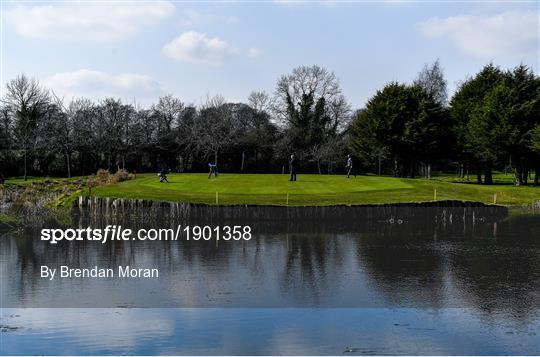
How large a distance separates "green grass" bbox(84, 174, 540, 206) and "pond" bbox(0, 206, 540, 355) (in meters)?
9.30

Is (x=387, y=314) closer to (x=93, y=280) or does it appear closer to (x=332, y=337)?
(x=332, y=337)

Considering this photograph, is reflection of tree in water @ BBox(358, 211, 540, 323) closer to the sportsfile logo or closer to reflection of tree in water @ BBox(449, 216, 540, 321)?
reflection of tree in water @ BBox(449, 216, 540, 321)

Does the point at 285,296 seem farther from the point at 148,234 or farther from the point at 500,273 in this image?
the point at 148,234

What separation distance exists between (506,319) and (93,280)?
39.7 feet

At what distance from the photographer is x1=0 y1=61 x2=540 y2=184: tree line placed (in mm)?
62094

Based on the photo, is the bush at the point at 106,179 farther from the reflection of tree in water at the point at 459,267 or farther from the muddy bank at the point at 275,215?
the reflection of tree in water at the point at 459,267

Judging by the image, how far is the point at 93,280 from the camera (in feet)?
62.7

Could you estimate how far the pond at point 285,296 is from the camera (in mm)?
12844

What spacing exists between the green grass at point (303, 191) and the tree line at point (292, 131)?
10.6 m

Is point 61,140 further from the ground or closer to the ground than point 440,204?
further from the ground

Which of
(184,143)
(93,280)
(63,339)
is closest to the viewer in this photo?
(63,339)

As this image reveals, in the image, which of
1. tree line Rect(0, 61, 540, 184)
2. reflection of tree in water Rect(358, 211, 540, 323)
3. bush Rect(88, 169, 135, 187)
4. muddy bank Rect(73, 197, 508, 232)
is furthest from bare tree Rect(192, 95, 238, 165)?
reflection of tree in water Rect(358, 211, 540, 323)

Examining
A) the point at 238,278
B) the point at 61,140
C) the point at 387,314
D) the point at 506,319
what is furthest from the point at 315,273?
the point at 61,140

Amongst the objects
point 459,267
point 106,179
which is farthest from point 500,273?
point 106,179
